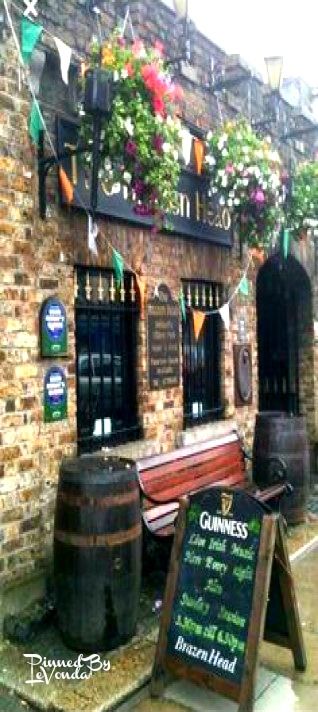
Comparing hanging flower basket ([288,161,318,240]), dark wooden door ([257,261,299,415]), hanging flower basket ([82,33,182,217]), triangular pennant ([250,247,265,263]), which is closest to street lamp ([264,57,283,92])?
hanging flower basket ([288,161,318,240])

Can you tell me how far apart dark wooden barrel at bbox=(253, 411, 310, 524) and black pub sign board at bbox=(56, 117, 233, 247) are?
1956mm

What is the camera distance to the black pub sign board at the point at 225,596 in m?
3.04

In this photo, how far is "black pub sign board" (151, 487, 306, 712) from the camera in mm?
3043

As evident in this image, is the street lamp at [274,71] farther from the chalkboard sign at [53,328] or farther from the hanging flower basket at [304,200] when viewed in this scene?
the chalkboard sign at [53,328]

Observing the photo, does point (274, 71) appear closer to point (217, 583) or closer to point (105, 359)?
point (105, 359)

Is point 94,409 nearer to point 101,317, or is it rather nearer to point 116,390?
point 116,390

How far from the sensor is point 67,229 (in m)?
4.35

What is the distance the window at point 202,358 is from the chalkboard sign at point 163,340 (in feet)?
1.27

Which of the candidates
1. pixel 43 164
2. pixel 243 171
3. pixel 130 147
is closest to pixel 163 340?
pixel 243 171

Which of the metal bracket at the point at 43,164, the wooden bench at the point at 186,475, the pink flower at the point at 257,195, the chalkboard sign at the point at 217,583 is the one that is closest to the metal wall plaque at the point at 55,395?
the wooden bench at the point at 186,475

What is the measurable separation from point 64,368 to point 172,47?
3438 mm

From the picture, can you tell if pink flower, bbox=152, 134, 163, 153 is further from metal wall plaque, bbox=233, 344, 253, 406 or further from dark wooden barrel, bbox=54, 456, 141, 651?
metal wall plaque, bbox=233, 344, 253, 406

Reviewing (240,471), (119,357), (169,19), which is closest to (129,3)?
(169,19)

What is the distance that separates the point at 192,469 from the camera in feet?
17.0
